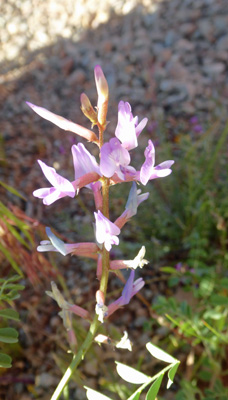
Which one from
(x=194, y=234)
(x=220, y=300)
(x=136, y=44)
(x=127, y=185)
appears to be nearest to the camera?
(x=220, y=300)

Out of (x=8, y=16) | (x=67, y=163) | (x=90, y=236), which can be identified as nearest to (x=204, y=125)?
(x=67, y=163)

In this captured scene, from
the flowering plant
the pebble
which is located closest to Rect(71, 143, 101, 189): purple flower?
the flowering plant

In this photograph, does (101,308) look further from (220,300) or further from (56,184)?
(220,300)

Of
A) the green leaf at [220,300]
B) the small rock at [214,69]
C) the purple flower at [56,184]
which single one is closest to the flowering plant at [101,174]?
the purple flower at [56,184]

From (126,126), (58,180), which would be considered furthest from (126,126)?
(58,180)

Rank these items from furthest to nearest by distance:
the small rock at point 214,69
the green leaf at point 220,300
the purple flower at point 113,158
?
the small rock at point 214,69, the green leaf at point 220,300, the purple flower at point 113,158

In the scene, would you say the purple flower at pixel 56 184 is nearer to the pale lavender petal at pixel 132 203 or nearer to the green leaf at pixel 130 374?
the pale lavender petal at pixel 132 203

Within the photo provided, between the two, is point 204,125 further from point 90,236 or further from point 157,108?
point 90,236
